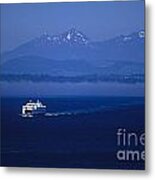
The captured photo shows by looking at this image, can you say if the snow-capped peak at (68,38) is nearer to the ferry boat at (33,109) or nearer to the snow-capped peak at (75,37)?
the snow-capped peak at (75,37)

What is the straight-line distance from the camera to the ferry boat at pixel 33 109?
5.84ft

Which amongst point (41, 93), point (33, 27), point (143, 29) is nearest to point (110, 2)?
point (143, 29)

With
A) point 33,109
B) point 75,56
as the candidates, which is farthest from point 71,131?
point 75,56

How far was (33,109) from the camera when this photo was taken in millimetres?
1785

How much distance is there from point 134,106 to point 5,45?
619mm

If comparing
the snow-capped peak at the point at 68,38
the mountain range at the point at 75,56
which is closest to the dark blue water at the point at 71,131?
the mountain range at the point at 75,56

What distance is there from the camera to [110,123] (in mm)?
1739

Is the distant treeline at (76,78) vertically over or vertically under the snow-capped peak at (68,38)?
under

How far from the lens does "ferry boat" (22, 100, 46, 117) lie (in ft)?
5.84

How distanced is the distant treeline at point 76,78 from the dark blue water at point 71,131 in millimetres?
77

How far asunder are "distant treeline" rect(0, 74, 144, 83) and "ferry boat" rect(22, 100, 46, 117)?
0.34ft

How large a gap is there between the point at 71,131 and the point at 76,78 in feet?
0.75

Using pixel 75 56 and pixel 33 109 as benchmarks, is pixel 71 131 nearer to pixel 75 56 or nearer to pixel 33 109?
pixel 33 109

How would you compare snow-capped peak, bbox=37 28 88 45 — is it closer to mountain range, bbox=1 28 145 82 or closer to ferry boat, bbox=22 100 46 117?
mountain range, bbox=1 28 145 82
